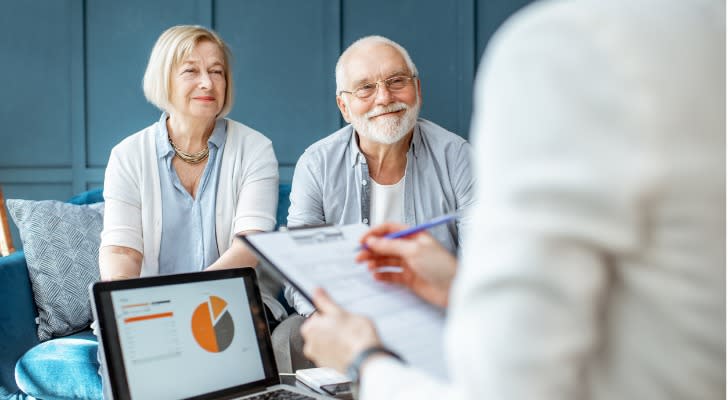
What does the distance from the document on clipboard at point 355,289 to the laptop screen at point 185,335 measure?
39 centimetres

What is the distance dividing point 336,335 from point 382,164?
1.66 meters

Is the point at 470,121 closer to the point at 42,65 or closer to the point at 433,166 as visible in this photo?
the point at 433,166

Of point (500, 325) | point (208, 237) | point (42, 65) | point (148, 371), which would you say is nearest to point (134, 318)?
point (148, 371)

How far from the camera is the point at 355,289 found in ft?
2.71

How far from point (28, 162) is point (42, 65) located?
49cm

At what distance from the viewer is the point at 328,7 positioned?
3438 millimetres

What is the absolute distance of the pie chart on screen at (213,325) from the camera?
121 centimetres

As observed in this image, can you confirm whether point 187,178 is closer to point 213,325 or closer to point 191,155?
point 191,155

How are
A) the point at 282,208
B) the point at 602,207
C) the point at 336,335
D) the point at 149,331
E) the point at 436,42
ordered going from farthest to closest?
the point at 436,42
the point at 282,208
the point at 149,331
the point at 336,335
the point at 602,207

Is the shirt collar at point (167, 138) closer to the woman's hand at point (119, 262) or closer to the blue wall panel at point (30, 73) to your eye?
the woman's hand at point (119, 262)

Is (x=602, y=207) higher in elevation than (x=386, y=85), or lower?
lower

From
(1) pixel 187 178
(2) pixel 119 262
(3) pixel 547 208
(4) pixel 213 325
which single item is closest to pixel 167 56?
(1) pixel 187 178

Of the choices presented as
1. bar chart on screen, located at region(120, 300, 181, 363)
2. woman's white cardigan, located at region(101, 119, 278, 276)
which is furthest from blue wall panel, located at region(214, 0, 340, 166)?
bar chart on screen, located at region(120, 300, 181, 363)

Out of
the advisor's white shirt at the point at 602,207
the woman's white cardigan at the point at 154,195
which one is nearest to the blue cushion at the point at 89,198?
the woman's white cardigan at the point at 154,195
